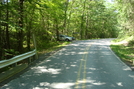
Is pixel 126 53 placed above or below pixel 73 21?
below

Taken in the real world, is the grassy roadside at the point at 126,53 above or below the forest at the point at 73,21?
below

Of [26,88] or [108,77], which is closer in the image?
[26,88]

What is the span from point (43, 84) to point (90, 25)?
44072mm

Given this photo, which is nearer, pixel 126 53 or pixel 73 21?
pixel 126 53

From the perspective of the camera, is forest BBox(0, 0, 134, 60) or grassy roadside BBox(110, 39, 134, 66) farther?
forest BBox(0, 0, 134, 60)

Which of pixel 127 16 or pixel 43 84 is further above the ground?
pixel 127 16

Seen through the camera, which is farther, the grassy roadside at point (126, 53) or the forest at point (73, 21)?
the forest at point (73, 21)

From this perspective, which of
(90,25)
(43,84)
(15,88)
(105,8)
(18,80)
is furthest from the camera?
(90,25)

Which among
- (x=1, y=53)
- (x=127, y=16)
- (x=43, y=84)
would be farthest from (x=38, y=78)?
(x=127, y=16)

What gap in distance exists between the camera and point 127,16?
18.8m

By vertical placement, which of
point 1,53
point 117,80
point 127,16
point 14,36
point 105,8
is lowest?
point 117,80

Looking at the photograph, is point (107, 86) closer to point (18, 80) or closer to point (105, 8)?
point (18, 80)

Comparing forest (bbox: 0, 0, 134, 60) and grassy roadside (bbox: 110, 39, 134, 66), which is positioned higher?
forest (bbox: 0, 0, 134, 60)

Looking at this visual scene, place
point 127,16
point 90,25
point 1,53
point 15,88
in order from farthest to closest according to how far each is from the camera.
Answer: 1. point 90,25
2. point 127,16
3. point 1,53
4. point 15,88
